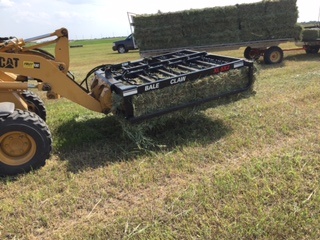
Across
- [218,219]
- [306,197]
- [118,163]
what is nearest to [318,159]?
[306,197]

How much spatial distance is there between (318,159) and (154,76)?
99.4 inches

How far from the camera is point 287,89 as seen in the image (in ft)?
24.5

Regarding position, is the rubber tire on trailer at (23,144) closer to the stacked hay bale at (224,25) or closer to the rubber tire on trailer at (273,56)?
the stacked hay bale at (224,25)

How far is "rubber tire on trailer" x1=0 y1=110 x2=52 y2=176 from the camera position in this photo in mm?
3957

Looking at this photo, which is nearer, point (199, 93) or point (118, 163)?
point (118, 163)

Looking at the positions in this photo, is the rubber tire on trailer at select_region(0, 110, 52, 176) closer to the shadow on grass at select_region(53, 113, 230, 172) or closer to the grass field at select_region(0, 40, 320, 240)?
the grass field at select_region(0, 40, 320, 240)

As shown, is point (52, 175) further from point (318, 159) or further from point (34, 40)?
point (318, 159)

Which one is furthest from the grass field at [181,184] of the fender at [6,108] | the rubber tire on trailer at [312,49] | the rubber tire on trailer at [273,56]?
the rubber tire on trailer at [312,49]

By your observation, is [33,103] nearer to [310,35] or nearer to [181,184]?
[181,184]

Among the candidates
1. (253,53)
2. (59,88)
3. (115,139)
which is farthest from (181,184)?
(253,53)

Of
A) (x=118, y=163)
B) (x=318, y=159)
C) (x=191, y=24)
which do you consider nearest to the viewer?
(x=318, y=159)

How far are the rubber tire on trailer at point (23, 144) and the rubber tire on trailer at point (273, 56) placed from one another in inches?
406

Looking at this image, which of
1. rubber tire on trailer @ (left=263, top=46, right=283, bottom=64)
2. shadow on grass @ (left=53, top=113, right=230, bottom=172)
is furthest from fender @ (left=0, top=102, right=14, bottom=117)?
rubber tire on trailer @ (left=263, top=46, right=283, bottom=64)

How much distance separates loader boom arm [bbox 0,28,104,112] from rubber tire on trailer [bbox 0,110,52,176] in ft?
2.03
